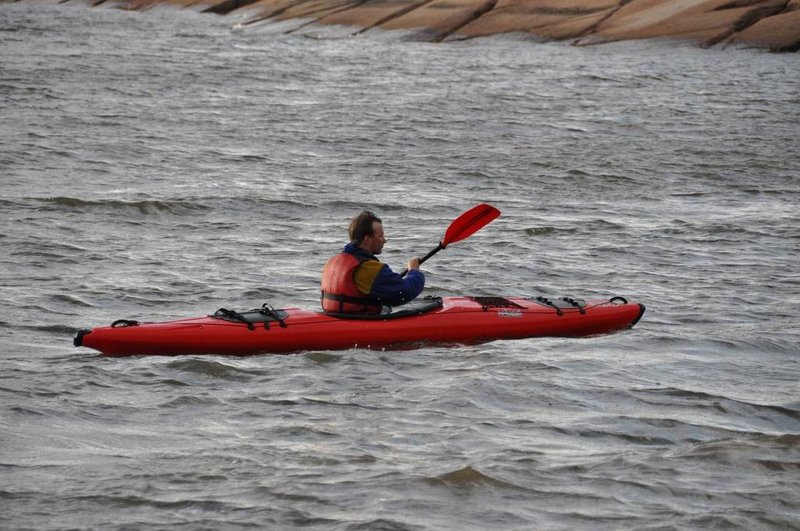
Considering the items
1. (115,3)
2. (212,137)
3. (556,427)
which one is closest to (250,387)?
(556,427)

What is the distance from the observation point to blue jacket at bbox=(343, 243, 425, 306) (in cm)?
754

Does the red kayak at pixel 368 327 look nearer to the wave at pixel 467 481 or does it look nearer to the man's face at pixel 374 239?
the man's face at pixel 374 239

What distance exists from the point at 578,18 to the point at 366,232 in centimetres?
2012

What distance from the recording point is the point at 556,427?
635 centimetres

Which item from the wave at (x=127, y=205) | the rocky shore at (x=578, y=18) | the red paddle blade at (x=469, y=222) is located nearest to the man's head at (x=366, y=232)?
the red paddle blade at (x=469, y=222)

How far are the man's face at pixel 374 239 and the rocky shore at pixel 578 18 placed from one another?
1824 centimetres

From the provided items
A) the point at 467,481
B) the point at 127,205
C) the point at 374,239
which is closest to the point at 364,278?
the point at 374,239

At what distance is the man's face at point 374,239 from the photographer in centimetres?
751

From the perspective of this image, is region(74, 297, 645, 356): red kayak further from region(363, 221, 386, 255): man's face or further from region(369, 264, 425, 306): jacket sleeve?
region(363, 221, 386, 255): man's face

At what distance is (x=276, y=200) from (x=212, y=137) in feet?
13.9

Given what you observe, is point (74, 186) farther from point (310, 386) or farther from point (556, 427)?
point (556, 427)

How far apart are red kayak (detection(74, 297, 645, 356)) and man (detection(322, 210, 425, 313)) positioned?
0.35ft

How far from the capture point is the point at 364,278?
7.58m

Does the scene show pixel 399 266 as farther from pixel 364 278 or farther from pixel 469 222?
pixel 364 278
